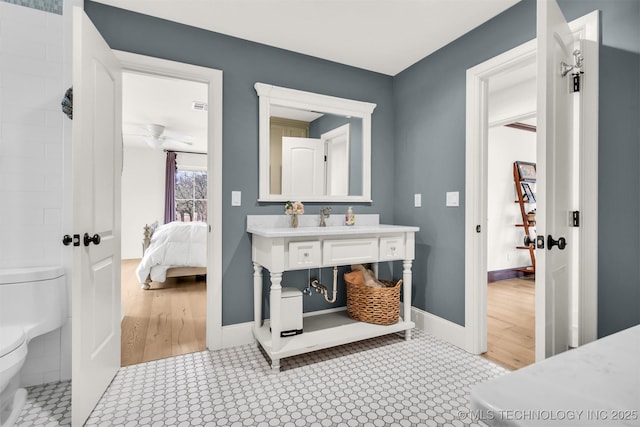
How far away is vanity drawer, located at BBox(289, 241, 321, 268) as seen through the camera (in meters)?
2.03

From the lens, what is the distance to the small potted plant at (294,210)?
2455mm

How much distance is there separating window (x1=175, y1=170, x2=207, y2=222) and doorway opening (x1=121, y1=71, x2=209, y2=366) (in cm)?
2

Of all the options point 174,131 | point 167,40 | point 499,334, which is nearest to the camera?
point 167,40

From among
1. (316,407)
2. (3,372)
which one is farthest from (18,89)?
(316,407)

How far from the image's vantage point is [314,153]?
2.67 meters

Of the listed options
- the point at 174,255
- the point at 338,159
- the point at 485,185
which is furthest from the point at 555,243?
the point at 174,255

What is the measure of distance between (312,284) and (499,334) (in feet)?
5.22

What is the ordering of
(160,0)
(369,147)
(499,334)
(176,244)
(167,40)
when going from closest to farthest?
1. (160,0)
2. (167,40)
3. (499,334)
4. (369,147)
5. (176,244)

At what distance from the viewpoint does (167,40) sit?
2.17 m

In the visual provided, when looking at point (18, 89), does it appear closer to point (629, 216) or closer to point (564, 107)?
point (564, 107)

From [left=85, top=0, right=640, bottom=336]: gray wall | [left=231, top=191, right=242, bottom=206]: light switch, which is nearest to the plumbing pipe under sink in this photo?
[left=85, top=0, right=640, bottom=336]: gray wall

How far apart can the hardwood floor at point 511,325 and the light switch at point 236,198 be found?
6.84 feet

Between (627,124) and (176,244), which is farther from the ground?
(627,124)

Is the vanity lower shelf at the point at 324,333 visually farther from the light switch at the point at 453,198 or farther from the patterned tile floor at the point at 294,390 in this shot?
the light switch at the point at 453,198
